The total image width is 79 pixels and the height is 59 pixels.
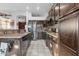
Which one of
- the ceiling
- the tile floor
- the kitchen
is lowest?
the tile floor

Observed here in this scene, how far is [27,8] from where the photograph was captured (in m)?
1.39

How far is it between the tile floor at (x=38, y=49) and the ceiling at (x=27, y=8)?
1.12ft

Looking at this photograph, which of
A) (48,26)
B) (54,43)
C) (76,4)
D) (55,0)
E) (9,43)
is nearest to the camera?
(76,4)

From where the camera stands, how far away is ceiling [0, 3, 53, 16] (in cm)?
131

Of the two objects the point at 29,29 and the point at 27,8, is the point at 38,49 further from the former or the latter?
the point at 27,8

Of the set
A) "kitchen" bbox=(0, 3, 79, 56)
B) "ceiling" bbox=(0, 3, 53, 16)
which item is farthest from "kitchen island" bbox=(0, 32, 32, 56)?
"ceiling" bbox=(0, 3, 53, 16)

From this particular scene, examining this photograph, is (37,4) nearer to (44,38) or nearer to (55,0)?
(55,0)

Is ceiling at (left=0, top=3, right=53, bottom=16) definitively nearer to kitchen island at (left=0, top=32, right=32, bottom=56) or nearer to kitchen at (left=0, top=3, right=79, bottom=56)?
kitchen at (left=0, top=3, right=79, bottom=56)

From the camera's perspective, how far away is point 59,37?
159 centimetres

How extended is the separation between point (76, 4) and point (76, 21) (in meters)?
0.15

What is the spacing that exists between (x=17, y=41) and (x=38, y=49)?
263mm

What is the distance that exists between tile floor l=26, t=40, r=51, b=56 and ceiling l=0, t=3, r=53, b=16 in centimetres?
34

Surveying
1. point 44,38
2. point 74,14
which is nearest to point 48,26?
point 44,38

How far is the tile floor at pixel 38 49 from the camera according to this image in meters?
1.36
